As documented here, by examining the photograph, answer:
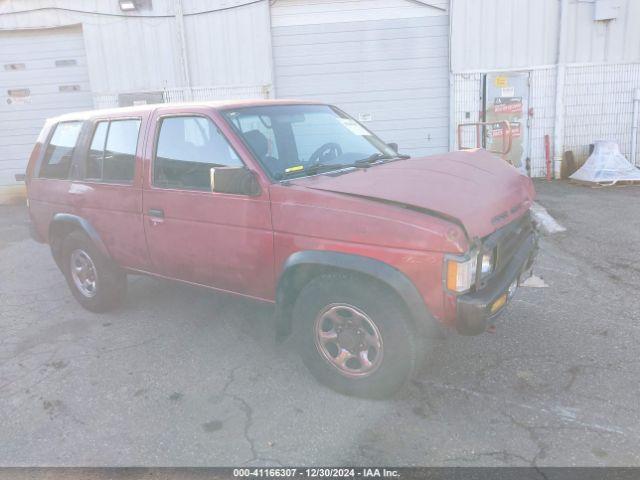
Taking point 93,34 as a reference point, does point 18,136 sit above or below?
below

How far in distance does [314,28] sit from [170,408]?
31.2ft

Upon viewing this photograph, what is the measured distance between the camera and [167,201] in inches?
157

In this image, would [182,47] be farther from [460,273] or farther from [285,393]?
[460,273]

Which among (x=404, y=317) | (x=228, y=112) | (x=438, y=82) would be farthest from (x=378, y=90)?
(x=404, y=317)

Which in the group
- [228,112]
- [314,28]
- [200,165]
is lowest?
[200,165]

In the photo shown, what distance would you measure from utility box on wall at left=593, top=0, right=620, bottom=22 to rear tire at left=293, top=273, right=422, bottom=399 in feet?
32.8

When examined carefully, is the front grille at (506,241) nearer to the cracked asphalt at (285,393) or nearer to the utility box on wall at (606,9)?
the cracked asphalt at (285,393)

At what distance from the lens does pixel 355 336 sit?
10.7 ft

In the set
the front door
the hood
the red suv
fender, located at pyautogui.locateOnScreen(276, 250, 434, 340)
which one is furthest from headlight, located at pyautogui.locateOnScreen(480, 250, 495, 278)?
the front door

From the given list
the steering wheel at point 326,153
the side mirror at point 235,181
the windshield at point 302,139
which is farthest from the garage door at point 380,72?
the side mirror at point 235,181

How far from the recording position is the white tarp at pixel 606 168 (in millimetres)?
10102

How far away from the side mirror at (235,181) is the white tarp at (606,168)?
8.79 metres

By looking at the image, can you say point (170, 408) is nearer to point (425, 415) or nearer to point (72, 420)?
point (72, 420)

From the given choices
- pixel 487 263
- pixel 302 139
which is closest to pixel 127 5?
pixel 302 139
